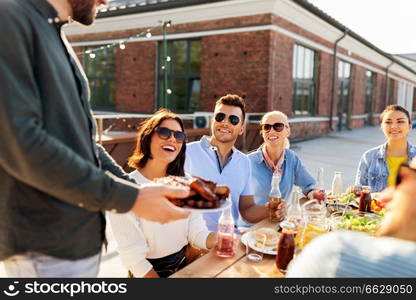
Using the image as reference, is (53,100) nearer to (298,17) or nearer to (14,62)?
(14,62)

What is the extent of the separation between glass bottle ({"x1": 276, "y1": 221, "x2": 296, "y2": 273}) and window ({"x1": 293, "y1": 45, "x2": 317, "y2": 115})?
1206 centimetres

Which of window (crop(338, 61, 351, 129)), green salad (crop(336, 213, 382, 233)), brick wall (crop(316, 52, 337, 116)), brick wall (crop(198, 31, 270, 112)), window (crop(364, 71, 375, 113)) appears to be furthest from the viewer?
window (crop(364, 71, 375, 113))

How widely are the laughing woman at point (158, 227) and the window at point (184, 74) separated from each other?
10674 mm

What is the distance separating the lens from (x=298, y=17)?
12117mm

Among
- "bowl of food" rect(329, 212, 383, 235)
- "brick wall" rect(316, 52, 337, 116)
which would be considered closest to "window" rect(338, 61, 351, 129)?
"brick wall" rect(316, 52, 337, 116)

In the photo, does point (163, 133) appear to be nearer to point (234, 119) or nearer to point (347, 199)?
point (234, 119)

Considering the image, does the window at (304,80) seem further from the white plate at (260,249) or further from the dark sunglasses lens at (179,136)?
the white plate at (260,249)

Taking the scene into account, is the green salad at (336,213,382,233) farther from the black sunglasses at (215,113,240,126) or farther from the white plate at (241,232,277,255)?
the black sunglasses at (215,113,240,126)

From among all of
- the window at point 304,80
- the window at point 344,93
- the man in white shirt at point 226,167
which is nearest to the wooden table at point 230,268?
the man in white shirt at point 226,167

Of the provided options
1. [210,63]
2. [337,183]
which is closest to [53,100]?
[337,183]

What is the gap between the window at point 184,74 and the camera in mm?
12945

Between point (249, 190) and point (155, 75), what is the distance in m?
11.5

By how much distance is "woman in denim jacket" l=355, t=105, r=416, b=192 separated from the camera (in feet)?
12.2

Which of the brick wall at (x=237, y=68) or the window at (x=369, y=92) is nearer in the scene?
the brick wall at (x=237, y=68)
